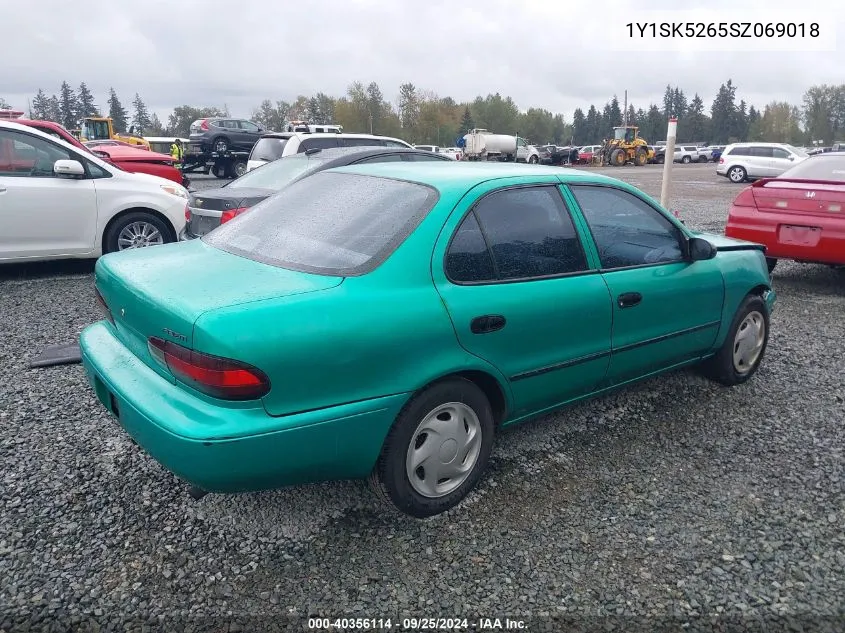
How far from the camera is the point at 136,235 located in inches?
278

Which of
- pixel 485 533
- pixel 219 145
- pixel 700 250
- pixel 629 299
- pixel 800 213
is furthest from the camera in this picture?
pixel 219 145

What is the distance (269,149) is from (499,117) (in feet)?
300

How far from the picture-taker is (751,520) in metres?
2.82

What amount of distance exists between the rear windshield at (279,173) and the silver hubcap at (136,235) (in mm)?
998

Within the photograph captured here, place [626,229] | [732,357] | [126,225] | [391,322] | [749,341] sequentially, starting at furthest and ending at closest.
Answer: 1. [126,225]
2. [749,341]
3. [732,357]
4. [626,229]
5. [391,322]

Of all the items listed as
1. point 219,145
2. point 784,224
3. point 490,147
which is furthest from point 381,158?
point 490,147

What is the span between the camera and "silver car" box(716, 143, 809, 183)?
82.0ft

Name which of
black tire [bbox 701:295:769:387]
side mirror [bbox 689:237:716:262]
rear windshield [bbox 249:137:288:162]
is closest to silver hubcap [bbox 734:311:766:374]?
black tire [bbox 701:295:769:387]

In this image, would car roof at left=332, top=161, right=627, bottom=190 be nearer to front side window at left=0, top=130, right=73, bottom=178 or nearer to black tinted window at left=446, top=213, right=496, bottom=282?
black tinted window at left=446, top=213, right=496, bottom=282

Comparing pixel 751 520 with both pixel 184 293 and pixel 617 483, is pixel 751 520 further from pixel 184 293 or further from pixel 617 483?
pixel 184 293

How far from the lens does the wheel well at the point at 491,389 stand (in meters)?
2.78

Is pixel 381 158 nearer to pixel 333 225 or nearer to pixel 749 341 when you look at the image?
pixel 749 341

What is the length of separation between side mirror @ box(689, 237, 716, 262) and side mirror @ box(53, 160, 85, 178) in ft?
19.2

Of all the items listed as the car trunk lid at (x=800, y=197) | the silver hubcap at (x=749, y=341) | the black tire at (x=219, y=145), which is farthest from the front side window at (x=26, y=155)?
the black tire at (x=219, y=145)
